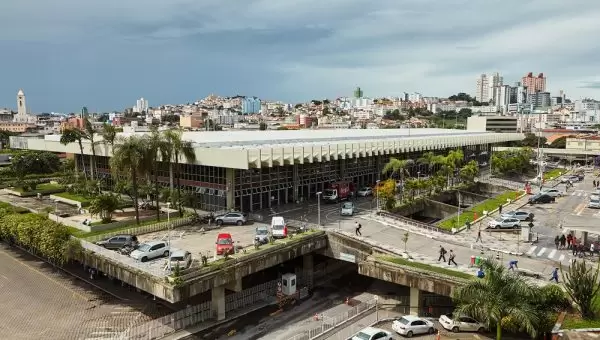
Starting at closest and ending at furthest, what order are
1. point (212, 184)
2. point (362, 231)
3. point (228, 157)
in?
1. point (362, 231)
2. point (228, 157)
3. point (212, 184)

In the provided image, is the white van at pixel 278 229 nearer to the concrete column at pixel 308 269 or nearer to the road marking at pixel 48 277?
the concrete column at pixel 308 269

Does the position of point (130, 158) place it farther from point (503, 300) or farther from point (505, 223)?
point (505, 223)

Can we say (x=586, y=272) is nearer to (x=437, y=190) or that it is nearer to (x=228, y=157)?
(x=228, y=157)

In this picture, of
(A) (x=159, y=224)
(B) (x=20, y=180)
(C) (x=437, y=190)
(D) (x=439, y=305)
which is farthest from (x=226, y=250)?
(B) (x=20, y=180)

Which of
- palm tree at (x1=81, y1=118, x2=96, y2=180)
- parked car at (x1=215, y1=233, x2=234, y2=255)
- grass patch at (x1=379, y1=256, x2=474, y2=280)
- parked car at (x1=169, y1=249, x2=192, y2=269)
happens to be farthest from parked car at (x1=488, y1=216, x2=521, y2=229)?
palm tree at (x1=81, y1=118, x2=96, y2=180)

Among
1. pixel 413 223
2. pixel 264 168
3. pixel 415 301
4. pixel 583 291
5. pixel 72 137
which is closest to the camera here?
pixel 583 291

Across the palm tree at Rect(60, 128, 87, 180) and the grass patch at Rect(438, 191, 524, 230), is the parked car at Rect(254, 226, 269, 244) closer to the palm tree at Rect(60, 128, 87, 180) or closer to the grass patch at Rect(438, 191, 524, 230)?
the grass patch at Rect(438, 191, 524, 230)

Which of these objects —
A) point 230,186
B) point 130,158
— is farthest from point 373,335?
point 130,158
